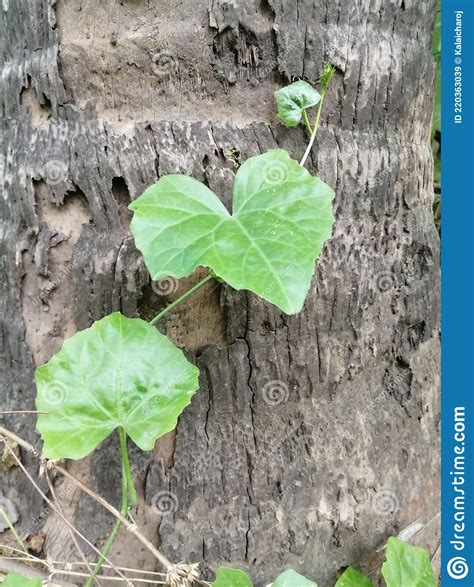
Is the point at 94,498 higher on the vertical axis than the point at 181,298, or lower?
lower

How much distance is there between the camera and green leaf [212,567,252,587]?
934mm

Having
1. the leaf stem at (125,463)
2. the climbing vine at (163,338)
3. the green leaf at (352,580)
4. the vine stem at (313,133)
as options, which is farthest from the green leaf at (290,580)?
the vine stem at (313,133)

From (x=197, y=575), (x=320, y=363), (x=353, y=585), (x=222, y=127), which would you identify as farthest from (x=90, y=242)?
(x=353, y=585)

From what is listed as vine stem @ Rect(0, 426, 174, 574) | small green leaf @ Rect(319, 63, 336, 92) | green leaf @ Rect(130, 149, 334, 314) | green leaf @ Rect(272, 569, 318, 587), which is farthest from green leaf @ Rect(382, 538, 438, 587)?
small green leaf @ Rect(319, 63, 336, 92)

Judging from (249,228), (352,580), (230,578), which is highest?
(249,228)

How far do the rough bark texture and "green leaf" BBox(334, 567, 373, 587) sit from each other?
3 cm

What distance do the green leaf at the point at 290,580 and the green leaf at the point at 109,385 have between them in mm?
318

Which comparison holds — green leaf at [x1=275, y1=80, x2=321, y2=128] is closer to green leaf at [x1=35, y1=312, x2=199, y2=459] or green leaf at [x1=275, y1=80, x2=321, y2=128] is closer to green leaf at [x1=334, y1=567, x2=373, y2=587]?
green leaf at [x1=35, y1=312, x2=199, y2=459]

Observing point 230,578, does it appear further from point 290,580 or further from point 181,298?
point 181,298

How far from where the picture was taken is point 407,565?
41.7 inches

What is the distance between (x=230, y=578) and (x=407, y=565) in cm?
33

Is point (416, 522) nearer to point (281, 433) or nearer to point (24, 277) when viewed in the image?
point (281, 433)

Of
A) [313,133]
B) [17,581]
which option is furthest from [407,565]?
[313,133]

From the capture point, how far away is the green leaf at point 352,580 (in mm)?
1061
